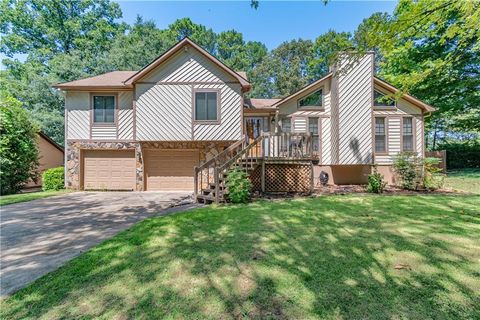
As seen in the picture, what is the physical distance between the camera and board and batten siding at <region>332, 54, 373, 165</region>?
1159 cm

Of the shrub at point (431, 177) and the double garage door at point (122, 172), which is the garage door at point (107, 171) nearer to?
the double garage door at point (122, 172)

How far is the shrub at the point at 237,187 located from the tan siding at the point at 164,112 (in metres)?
4.24

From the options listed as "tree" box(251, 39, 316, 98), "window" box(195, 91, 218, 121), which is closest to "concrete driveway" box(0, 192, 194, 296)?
"window" box(195, 91, 218, 121)

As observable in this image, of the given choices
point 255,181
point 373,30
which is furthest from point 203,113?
point 373,30

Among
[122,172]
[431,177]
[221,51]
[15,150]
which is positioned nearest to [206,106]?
[122,172]

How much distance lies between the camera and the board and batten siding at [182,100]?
11109 millimetres

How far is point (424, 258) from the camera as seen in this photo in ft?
11.5

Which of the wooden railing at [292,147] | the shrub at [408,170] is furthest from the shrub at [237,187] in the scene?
the shrub at [408,170]

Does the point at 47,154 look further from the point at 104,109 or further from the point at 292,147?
the point at 292,147

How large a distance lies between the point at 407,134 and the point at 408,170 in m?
3.04

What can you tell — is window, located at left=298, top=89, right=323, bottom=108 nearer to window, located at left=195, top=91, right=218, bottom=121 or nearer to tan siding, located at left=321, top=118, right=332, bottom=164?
tan siding, located at left=321, top=118, right=332, bottom=164

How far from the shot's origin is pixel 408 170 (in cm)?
1058

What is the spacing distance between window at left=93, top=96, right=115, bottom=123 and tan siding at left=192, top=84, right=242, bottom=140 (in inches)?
172

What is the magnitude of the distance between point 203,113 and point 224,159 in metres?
3.10
